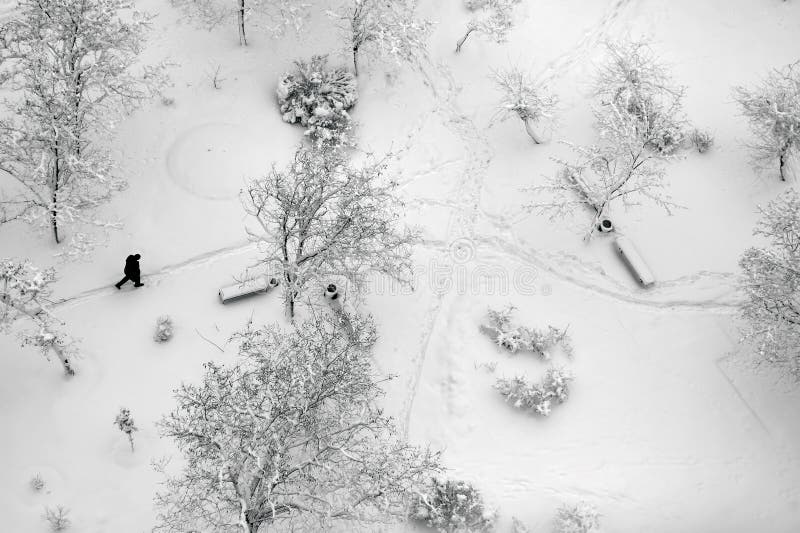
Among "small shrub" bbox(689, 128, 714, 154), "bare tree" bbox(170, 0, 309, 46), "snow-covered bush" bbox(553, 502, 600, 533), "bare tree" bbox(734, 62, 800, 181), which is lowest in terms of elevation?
"snow-covered bush" bbox(553, 502, 600, 533)

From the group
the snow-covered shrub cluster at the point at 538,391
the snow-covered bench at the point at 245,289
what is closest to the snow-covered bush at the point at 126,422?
the snow-covered bench at the point at 245,289

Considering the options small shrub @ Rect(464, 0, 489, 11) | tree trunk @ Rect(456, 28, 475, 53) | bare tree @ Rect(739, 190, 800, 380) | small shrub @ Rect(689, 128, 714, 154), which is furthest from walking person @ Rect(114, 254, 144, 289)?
small shrub @ Rect(689, 128, 714, 154)

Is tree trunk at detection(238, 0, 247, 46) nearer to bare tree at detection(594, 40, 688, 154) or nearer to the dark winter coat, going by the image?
the dark winter coat

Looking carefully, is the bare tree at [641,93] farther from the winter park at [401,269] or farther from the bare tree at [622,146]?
the winter park at [401,269]

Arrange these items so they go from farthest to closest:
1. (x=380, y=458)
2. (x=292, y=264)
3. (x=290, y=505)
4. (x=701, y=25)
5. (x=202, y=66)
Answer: (x=701, y=25) < (x=202, y=66) < (x=292, y=264) < (x=380, y=458) < (x=290, y=505)

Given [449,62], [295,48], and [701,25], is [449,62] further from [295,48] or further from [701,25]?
[701,25]

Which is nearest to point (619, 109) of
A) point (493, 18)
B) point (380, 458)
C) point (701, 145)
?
point (701, 145)
